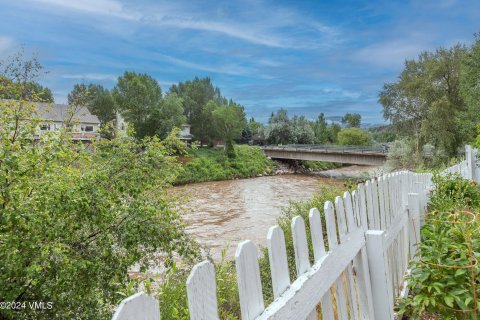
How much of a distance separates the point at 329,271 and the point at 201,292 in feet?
2.65

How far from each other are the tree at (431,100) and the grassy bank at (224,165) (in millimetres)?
12801

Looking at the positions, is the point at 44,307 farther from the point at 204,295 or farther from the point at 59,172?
the point at 204,295

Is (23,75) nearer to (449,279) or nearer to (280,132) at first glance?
(449,279)

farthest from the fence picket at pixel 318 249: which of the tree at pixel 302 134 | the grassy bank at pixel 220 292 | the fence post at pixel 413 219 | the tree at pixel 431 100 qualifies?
the tree at pixel 302 134

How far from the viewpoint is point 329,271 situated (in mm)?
1438

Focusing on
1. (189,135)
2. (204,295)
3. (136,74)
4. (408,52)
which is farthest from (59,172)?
(189,135)

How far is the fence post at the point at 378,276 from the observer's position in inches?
77.5

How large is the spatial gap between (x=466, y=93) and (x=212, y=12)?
127ft

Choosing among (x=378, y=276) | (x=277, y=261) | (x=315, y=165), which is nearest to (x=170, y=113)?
(x=315, y=165)

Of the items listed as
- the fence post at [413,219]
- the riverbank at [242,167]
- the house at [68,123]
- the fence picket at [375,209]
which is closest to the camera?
the fence picket at [375,209]

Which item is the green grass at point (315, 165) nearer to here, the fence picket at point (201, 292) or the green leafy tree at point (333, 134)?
the green leafy tree at point (333, 134)

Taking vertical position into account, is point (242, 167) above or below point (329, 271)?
below

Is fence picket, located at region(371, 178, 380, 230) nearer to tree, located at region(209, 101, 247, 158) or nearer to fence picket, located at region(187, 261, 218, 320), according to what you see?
fence picket, located at region(187, 261, 218, 320)

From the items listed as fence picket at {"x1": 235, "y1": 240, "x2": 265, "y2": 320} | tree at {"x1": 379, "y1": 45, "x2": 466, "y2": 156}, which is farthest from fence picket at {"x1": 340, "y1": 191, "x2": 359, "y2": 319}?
tree at {"x1": 379, "y1": 45, "x2": 466, "y2": 156}
